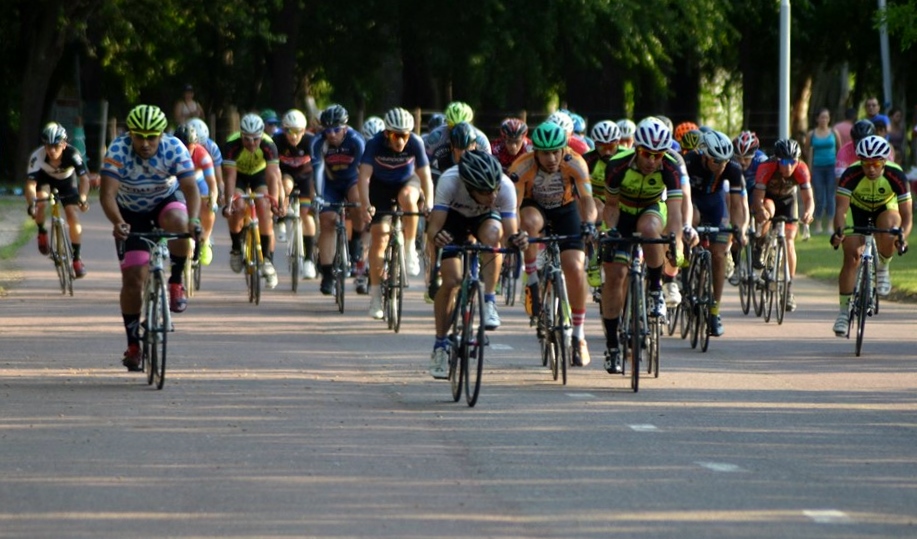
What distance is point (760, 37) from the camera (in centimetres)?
4750

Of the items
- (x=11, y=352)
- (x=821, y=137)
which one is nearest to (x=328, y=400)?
(x=11, y=352)

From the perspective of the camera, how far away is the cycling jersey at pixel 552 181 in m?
13.0

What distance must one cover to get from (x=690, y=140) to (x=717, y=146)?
912mm

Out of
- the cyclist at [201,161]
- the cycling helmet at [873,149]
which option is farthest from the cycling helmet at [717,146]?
the cyclist at [201,161]

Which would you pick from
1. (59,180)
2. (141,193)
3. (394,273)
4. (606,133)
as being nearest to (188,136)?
(59,180)

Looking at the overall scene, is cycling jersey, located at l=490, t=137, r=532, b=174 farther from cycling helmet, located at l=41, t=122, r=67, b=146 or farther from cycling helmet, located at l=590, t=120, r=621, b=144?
cycling helmet, located at l=41, t=122, r=67, b=146

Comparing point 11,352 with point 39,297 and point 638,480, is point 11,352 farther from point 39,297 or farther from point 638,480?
point 638,480

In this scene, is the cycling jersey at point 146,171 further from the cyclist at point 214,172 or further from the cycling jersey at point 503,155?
the cyclist at point 214,172

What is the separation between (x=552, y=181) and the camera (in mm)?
13008

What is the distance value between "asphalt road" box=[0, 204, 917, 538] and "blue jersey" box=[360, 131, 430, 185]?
1439 mm

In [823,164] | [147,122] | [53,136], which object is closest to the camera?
[147,122]

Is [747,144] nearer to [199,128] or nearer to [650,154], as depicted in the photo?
[199,128]

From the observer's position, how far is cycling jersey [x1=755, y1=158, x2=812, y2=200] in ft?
59.0

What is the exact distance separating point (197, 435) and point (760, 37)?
128 feet
